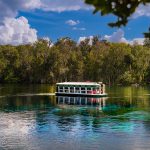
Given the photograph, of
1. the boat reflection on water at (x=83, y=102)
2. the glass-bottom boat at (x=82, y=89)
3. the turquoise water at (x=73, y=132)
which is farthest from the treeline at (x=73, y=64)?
the turquoise water at (x=73, y=132)

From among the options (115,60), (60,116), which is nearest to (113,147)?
(60,116)

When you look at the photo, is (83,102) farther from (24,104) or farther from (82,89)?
(82,89)

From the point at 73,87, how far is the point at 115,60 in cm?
7881

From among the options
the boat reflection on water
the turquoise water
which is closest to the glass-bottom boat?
the boat reflection on water

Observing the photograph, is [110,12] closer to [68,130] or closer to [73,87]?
[68,130]

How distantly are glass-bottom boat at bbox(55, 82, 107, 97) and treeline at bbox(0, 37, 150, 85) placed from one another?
244 feet

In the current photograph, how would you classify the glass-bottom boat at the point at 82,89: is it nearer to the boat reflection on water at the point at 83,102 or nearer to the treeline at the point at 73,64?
the boat reflection on water at the point at 83,102

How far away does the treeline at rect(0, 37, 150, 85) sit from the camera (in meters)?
171

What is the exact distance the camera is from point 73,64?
187 metres

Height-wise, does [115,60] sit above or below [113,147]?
above

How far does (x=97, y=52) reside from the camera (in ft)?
617

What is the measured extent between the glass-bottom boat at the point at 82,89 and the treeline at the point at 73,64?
244ft

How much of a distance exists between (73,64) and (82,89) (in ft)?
303

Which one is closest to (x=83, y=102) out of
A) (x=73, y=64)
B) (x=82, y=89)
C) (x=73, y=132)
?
(x=82, y=89)
